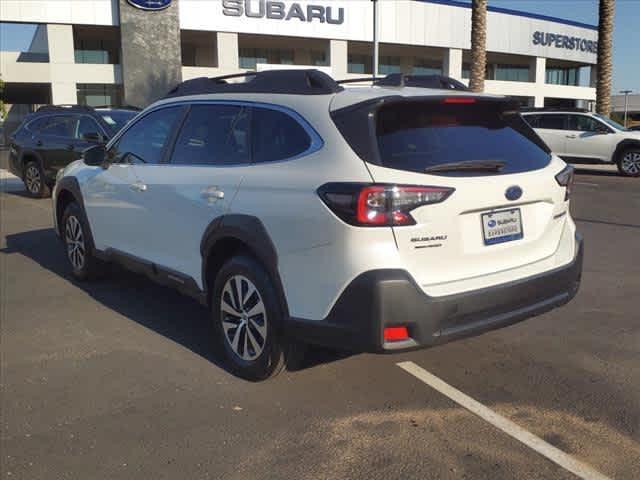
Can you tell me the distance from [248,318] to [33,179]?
1035cm

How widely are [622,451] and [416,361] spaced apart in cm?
143

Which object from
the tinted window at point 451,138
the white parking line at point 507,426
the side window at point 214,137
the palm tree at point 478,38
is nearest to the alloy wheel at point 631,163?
the palm tree at point 478,38

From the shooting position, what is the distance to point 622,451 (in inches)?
120

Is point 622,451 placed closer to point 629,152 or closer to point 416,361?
point 416,361

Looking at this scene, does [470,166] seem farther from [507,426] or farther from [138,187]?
[138,187]

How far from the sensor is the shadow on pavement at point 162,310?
4270mm

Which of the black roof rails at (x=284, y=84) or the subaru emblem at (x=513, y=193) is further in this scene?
the black roof rails at (x=284, y=84)

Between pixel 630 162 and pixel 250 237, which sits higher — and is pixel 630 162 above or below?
below

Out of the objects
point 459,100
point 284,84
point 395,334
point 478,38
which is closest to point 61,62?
point 478,38

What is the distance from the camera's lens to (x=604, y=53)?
22828mm

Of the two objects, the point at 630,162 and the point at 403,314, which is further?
the point at 630,162

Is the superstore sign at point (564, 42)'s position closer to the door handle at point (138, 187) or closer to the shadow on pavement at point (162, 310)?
the shadow on pavement at point (162, 310)

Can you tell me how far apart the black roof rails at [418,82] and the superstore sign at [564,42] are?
47.0 meters

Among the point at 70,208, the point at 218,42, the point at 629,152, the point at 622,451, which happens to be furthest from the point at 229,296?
the point at 218,42
